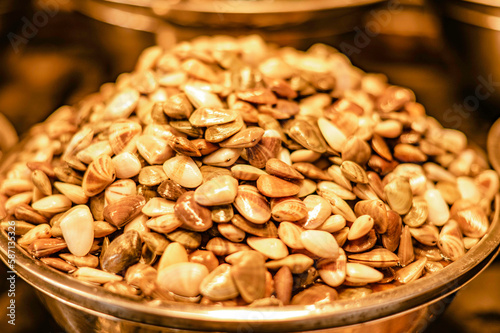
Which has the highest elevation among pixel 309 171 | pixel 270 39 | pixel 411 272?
pixel 270 39

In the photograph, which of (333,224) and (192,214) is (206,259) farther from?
(333,224)

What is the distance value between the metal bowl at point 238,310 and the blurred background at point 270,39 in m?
0.50

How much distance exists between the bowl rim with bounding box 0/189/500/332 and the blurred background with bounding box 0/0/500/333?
52 cm

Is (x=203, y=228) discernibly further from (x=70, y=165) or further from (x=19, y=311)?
(x=19, y=311)

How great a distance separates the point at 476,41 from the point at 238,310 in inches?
32.6

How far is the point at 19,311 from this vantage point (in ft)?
2.04

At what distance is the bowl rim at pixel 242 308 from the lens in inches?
14.5

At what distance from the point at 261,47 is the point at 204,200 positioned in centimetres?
47

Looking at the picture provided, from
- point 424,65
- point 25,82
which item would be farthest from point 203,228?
point 424,65

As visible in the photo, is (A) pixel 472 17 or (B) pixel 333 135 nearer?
(B) pixel 333 135

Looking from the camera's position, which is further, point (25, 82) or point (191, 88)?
point (25, 82)

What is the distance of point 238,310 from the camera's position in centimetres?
37

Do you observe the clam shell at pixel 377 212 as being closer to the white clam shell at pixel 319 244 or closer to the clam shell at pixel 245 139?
the white clam shell at pixel 319 244

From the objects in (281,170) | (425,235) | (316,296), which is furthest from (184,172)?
(425,235)
